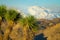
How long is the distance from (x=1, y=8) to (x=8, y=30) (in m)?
3.29

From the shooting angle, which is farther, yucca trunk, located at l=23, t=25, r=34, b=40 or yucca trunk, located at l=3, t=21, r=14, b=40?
yucca trunk, located at l=3, t=21, r=14, b=40

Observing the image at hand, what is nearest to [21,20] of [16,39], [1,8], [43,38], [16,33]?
[1,8]

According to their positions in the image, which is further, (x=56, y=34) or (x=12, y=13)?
(x=56, y=34)

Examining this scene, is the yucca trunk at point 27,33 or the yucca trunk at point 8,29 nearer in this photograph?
the yucca trunk at point 27,33

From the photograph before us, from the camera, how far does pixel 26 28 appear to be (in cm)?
2912

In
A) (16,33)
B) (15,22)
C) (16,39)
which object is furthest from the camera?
(16,33)

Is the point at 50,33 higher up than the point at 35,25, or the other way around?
the point at 35,25

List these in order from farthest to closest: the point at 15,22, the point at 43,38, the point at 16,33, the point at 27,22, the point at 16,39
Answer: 1. the point at 43,38
2. the point at 16,33
3. the point at 16,39
4. the point at 15,22
5. the point at 27,22

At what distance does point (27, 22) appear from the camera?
28828 mm

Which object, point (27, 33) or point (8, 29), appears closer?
point (27, 33)

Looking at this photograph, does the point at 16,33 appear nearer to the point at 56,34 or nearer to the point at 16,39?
the point at 16,39

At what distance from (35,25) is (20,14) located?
303cm

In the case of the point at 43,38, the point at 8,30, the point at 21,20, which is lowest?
the point at 43,38

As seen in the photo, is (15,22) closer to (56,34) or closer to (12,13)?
(12,13)
